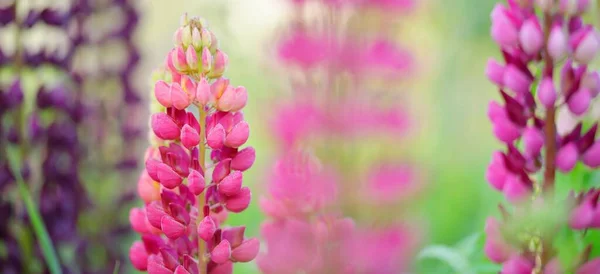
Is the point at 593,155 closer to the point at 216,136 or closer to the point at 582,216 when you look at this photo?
the point at 582,216

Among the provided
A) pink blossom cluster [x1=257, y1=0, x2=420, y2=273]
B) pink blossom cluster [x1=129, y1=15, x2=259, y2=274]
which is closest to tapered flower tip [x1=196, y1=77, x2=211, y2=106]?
pink blossom cluster [x1=129, y1=15, x2=259, y2=274]

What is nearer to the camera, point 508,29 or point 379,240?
point 508,29

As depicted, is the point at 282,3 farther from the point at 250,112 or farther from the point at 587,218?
the point at 250,112

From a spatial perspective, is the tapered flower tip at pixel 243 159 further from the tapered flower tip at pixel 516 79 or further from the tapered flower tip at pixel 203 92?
the tapered flower tip at pixel 516 79

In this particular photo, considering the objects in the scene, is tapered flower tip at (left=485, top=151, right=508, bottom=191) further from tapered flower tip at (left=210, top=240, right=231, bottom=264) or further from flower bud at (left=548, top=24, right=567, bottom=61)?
tapered flower tip at (left=210, top=240, right=231, bottom=264)

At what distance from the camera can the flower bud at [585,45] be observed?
75 cm

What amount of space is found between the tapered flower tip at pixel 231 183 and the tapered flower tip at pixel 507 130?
25 cm

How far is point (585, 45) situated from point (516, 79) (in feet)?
0.22

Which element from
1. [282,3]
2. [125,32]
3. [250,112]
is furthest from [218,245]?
[250,112]

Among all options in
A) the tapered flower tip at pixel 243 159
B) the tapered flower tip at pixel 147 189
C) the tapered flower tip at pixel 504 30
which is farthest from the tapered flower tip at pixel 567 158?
the tapered flower tip at pixel 147 189

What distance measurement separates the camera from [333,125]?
3.63 ft

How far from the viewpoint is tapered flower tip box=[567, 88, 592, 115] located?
76 centimetres

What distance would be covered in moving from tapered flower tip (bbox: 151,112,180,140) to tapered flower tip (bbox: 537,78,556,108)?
0.33m

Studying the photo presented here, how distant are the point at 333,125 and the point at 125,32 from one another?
2.22ft
